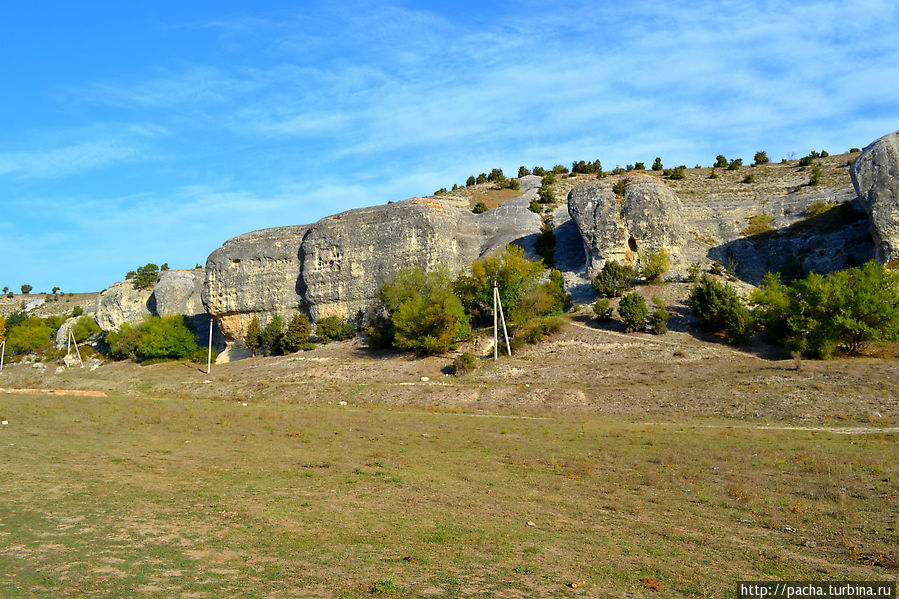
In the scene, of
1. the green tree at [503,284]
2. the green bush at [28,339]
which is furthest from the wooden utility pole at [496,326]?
the green bush at [28,339]

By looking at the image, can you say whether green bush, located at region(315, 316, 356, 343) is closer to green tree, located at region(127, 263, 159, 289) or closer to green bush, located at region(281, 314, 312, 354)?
green bush, located at region(281, 314, 312, 354)

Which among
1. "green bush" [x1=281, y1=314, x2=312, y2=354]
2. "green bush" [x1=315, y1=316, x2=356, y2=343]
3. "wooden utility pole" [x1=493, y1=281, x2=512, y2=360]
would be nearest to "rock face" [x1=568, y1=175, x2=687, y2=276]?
"wooden utility pole" [x1=493, y1=281, x2=512, y2=360]

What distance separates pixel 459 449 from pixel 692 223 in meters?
46.5

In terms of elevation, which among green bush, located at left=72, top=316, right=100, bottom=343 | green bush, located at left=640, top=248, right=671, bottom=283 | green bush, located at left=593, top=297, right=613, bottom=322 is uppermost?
green bush, located at left=640, top=248, right=671, bottom=283

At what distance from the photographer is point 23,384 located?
55000mm

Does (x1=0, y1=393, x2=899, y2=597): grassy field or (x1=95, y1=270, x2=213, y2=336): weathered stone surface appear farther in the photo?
(x1=95, y1=270, x2=213, y2=336): weathered stone surface

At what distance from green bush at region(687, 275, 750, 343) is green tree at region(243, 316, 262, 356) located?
35.2 meters

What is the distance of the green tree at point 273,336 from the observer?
54878 mm

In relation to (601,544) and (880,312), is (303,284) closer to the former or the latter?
(880,312)

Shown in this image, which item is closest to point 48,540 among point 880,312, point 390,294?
point 880,312

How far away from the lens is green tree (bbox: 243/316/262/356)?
56.9m

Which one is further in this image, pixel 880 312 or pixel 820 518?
pixel 880 312

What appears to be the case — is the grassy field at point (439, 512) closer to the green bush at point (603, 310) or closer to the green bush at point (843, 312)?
the green bush at point (843, 312)

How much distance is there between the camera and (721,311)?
40.5 m
